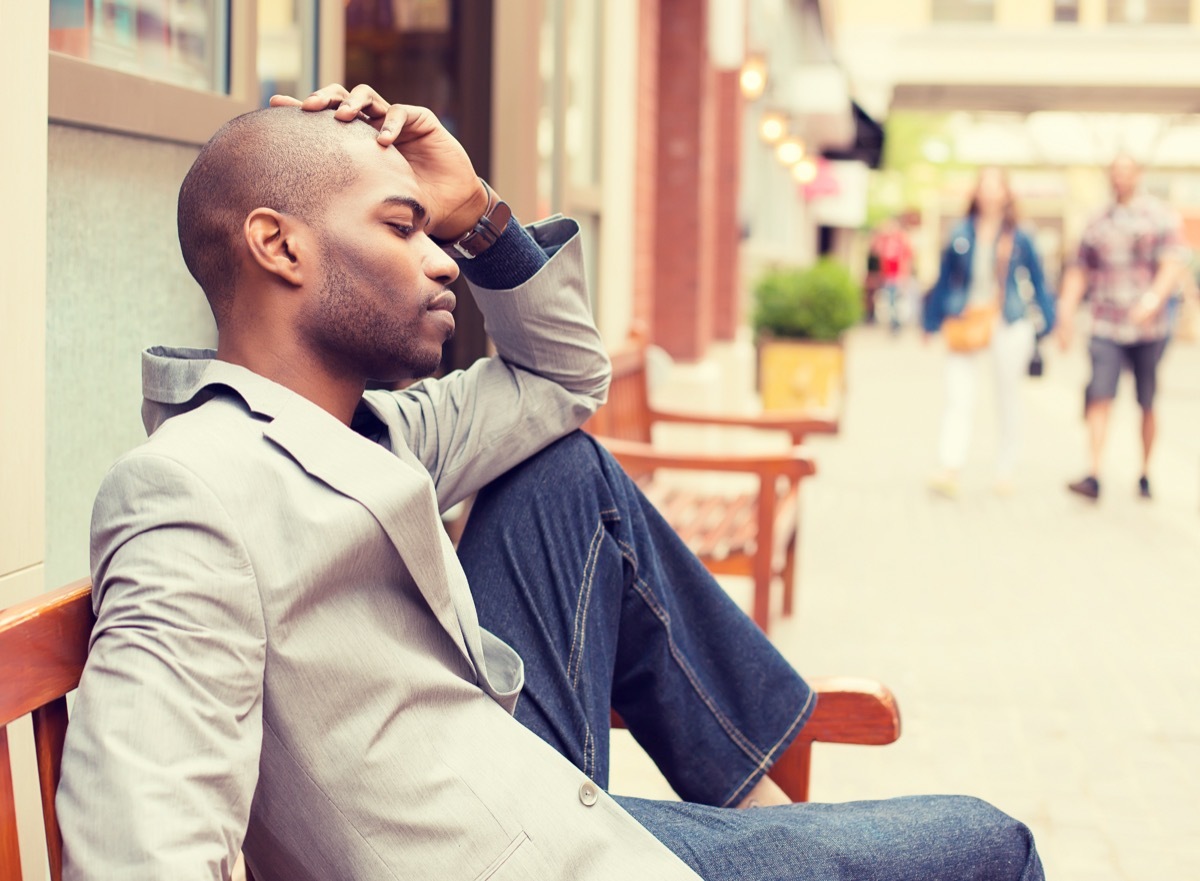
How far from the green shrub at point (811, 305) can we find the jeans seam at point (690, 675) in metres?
10.2

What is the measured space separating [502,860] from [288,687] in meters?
0.32

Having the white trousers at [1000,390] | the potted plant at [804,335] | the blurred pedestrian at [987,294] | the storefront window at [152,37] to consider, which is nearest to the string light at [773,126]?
the potted plant at [804,335]

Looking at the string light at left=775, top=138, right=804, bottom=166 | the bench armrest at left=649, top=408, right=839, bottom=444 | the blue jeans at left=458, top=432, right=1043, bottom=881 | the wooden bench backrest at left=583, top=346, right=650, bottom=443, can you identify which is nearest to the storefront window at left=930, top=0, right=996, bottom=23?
the string light at left=775, top=138, right=804, bottom=166

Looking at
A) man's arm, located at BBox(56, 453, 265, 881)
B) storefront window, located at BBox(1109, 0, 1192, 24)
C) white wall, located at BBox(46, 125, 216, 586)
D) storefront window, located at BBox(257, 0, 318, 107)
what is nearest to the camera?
man's arm, located at BBox(56, 453, 265, 881)

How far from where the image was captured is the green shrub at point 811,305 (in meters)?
12.4

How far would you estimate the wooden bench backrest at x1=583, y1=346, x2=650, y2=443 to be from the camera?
5.47 metres

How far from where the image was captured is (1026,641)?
18.3 ft

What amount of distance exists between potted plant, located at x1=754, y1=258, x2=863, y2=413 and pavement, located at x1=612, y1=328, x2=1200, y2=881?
116 cm

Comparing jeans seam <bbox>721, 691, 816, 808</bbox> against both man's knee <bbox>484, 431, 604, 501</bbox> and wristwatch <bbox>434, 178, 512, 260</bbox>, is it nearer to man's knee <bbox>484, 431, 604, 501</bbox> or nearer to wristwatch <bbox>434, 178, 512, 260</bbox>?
man's knee <bbox>484, 431, 604, 501</bbox>

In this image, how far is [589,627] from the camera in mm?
2205

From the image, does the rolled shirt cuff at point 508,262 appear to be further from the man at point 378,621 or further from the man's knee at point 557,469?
the man's knee at point 557,469

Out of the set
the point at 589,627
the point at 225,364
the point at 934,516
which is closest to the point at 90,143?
the point at 225,364

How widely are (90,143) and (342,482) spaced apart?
1.30m

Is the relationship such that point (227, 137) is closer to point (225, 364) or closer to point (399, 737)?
point (225, 364)
